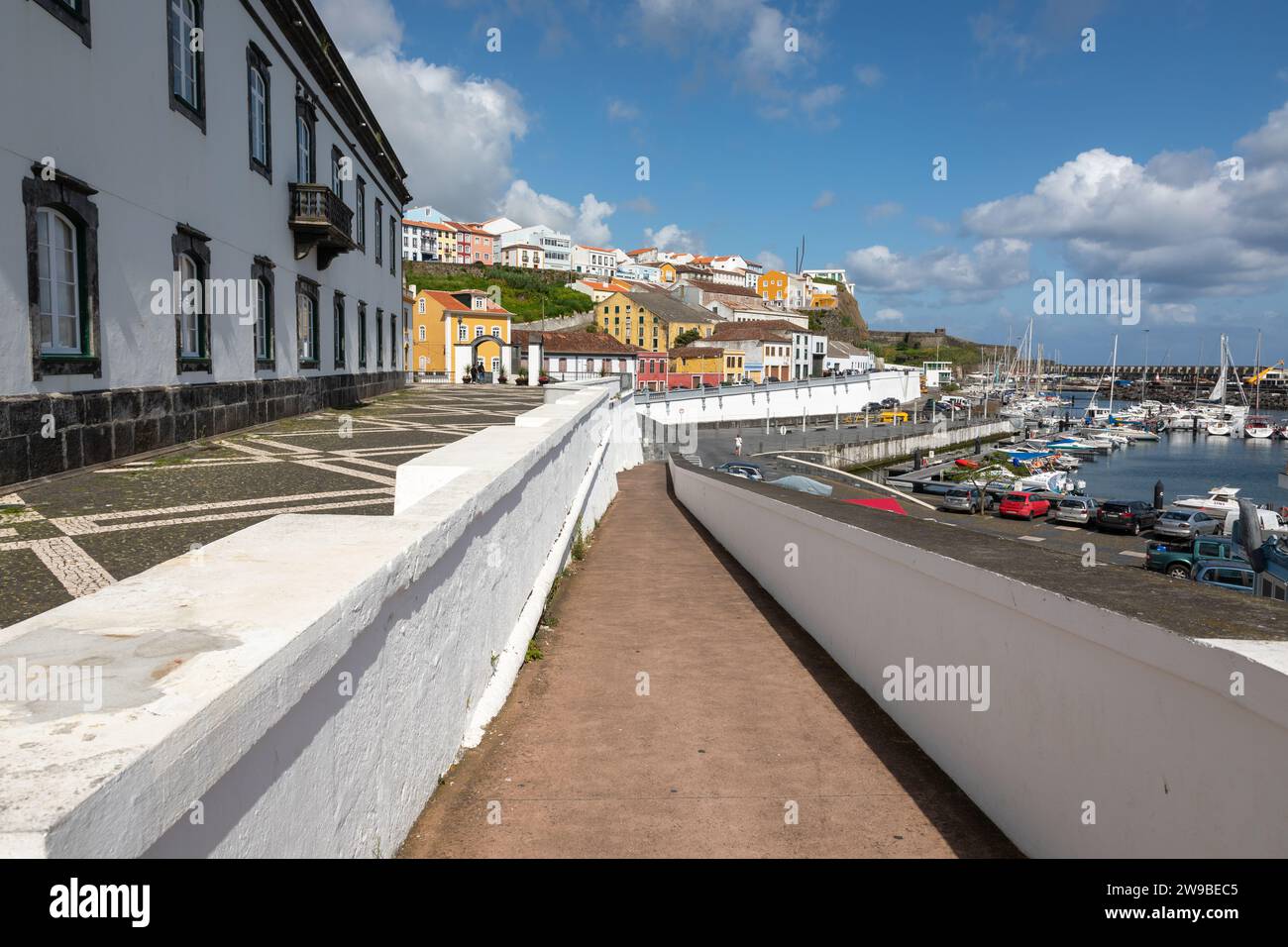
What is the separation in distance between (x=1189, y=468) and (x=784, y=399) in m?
38.8

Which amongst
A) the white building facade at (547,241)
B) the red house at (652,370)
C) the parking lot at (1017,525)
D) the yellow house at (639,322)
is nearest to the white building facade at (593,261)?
the white building facade at (547,241)

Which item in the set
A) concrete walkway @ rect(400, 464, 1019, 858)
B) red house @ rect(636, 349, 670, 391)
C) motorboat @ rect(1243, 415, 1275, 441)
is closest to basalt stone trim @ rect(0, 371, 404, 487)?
concrete walkway @ rect(400, 464, 1019, 858)

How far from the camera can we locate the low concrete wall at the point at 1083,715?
2295 millimetres

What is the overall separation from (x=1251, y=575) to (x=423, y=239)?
420ft

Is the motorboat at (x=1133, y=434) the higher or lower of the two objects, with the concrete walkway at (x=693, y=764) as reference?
lower

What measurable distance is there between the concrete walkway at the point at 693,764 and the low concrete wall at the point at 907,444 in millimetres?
52012

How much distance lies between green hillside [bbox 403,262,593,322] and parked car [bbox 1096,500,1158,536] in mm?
66748

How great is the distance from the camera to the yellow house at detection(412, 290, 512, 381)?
5888cm

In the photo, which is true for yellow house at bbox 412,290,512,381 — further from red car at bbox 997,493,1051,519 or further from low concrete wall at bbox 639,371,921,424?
red car at bbox 997,493,1051,519

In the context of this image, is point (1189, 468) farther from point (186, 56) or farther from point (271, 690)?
point (271, 690)

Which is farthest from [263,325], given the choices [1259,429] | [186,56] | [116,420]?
[1259,429]

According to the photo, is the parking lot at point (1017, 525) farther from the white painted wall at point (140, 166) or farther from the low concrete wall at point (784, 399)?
the white painted wall at point (140, 166)
